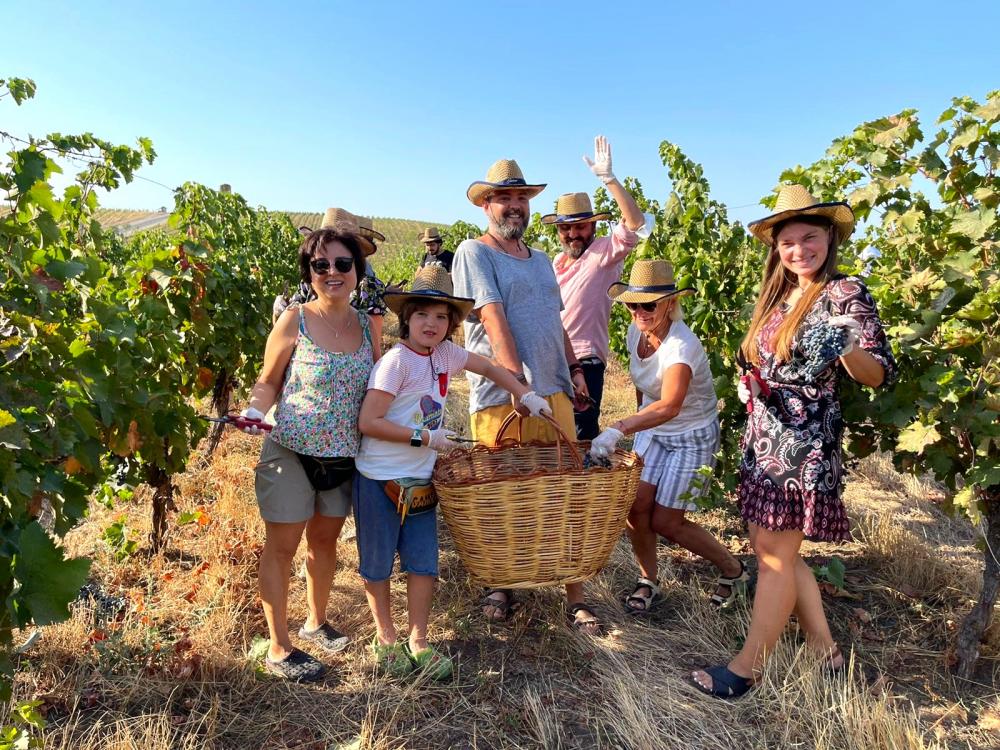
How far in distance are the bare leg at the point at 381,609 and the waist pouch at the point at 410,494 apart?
257 millimetres

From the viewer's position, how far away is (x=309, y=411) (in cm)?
254

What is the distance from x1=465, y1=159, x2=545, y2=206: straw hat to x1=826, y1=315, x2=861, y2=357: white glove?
134 cm

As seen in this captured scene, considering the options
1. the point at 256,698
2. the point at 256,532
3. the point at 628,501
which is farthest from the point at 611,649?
the point at 256,532

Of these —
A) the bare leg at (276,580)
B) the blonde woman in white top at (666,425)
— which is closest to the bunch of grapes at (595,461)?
the blonde woman in white top at (666,425)

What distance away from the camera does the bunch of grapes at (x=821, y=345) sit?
2.13 meters

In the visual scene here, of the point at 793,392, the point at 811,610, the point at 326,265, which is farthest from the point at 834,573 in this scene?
the point at 326,265

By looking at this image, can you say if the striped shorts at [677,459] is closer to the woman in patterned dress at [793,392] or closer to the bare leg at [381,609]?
the woman in patterned dress at [793,392]

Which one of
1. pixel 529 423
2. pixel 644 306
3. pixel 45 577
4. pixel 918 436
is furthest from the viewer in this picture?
pixel 529 423

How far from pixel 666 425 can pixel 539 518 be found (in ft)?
3.18

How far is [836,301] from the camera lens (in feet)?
7.31

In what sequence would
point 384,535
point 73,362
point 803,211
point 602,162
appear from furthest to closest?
point 602,162
point 384,535
point 803,211
point 73,362

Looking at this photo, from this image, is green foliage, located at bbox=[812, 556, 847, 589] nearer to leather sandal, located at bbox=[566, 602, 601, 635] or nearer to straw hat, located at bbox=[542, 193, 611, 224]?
leather sandal, located at bbox=[566, 602, 601, 635]

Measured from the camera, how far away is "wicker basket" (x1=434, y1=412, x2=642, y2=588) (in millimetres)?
2408

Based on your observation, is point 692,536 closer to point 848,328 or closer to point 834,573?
point 834,573
